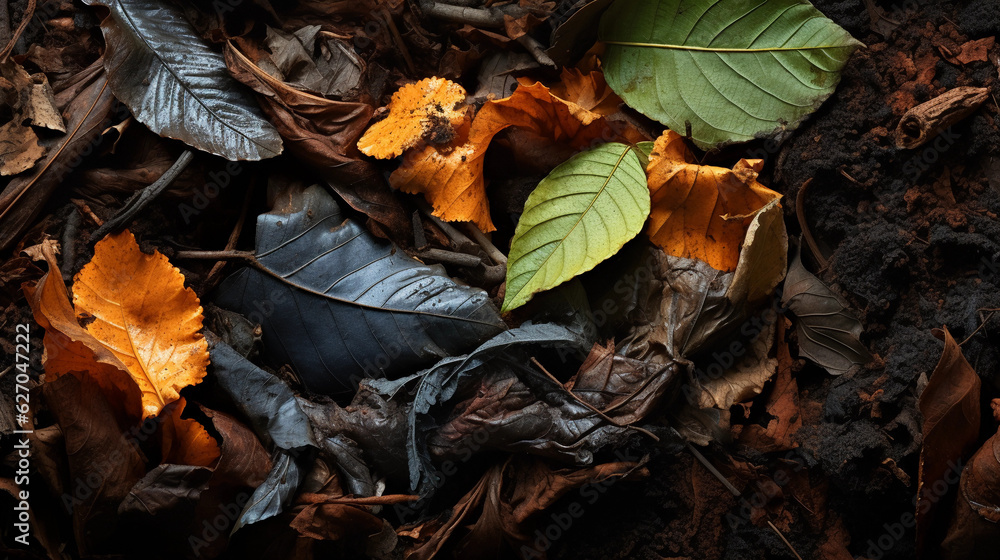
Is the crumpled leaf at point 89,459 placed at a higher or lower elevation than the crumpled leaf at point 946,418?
lower

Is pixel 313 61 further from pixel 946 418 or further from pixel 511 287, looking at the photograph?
pixel 946 418

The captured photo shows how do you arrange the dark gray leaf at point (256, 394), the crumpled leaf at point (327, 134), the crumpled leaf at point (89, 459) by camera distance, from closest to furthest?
1. the crumpled leaf at point (89, 459)
2. the dark gray leaf at point (256, 394)
3. the crumpled leaf at point (327, 134)

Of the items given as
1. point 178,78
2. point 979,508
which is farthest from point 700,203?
point 178,78

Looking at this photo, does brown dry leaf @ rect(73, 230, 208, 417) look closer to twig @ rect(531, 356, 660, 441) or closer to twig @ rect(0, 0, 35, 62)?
twig @ rect(0, 0, 35, 62)

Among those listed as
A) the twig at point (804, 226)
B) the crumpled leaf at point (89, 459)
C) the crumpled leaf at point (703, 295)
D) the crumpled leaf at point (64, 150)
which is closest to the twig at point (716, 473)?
the crumpled leaf at point (703, 295)

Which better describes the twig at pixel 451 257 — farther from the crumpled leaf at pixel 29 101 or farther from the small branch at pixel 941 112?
the small branch at pixel 941 112

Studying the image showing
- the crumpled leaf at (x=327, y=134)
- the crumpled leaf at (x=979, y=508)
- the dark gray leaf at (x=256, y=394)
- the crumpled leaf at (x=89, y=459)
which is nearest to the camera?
the crumpled leaf at (x=979, y=508)

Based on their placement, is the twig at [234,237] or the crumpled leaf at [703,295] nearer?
the crumpled leaf at [703,295]

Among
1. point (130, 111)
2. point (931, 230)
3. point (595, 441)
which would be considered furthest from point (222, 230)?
point (931, 230)
